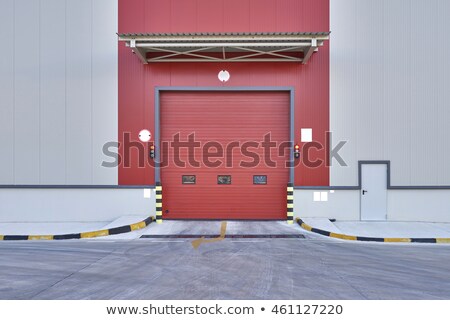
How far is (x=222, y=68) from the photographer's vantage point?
1045cm

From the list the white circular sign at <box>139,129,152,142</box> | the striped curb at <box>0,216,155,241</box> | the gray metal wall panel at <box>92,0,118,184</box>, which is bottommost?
the striped curb at <box>0,216,155,241</box>

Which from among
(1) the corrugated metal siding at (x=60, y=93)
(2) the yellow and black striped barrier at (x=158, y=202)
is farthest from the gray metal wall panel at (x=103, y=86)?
(2) the yellow and black striped barrier at (x=158, y=202)

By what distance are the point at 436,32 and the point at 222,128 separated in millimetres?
8238

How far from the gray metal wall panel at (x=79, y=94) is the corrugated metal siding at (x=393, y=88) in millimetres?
8648

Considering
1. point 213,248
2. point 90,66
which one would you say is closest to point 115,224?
point 213,248

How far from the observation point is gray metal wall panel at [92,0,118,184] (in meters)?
10.4

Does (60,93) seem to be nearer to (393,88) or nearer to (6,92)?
(6,92)

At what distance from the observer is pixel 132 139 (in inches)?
411

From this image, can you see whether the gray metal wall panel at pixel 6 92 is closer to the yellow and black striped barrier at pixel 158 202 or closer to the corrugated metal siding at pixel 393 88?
the yellow and black striped barrier at pixel 158 202

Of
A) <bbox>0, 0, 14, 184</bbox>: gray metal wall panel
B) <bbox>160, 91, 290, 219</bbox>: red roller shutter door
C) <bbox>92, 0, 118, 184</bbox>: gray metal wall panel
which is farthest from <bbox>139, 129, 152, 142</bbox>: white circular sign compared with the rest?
<bbox>0, 0, 14, 184</bbox>: gray metal wall panel

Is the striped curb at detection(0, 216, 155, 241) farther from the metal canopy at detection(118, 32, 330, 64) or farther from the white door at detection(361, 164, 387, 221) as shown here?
the white door at detection(361, 164, 387, 221)

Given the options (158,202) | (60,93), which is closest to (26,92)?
(60,93)

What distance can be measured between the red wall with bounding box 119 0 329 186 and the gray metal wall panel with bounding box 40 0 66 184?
80.9 inches

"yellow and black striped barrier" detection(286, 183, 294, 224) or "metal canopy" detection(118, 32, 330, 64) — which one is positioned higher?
"metal canopy" detection(118, 32, 330, 64)
